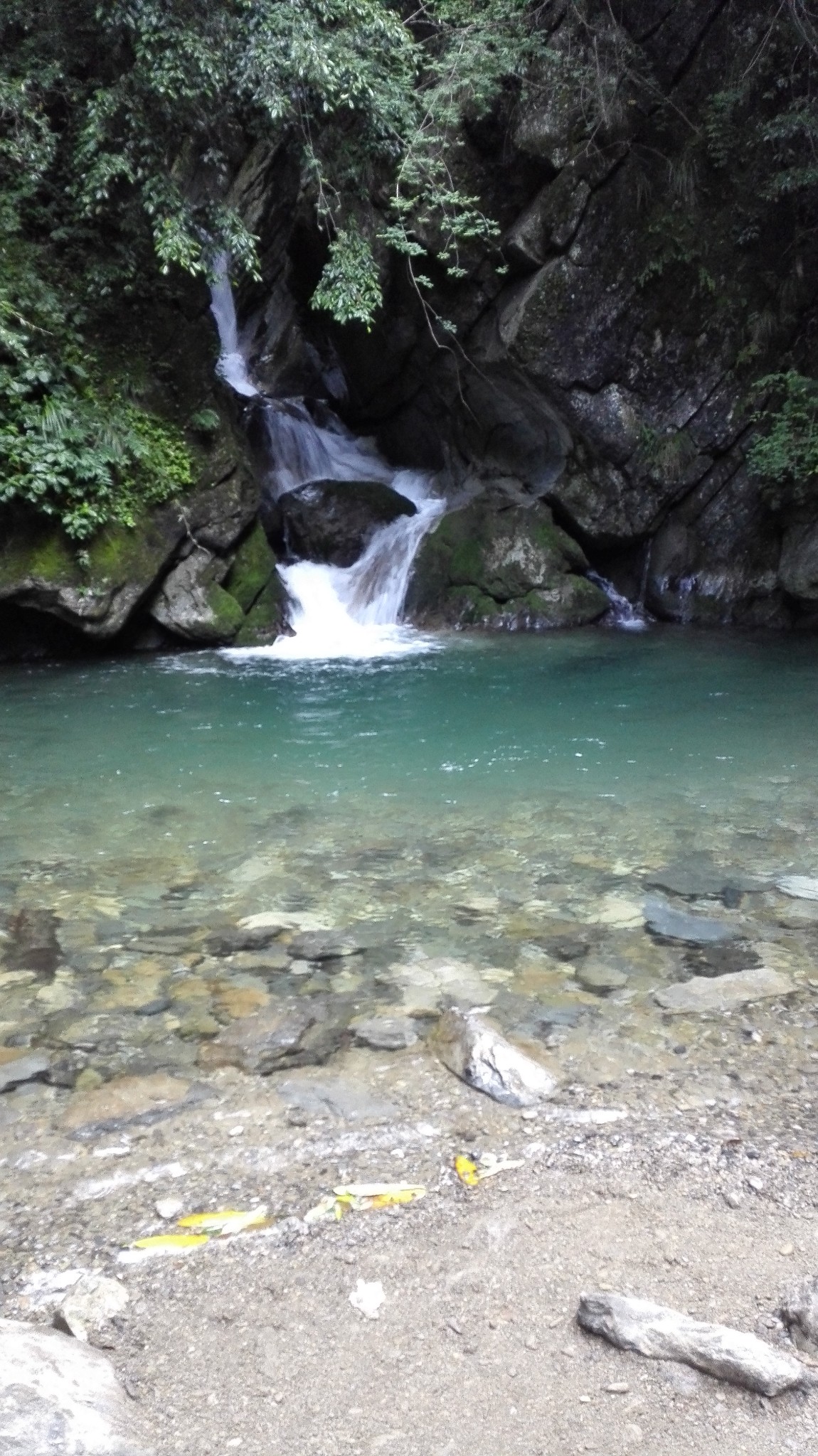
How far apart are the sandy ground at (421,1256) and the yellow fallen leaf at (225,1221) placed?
0.13 feet

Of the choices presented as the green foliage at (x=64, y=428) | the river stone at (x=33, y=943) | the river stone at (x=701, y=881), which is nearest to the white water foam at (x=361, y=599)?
the green foliage at (x=64, y=428)

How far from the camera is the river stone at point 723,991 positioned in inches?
154

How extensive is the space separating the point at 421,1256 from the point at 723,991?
1.91 m

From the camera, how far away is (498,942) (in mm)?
4527

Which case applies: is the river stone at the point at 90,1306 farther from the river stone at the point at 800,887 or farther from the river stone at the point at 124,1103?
the river stone at the point at 800,887

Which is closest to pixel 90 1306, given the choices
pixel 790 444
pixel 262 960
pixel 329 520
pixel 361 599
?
pixel 262 960

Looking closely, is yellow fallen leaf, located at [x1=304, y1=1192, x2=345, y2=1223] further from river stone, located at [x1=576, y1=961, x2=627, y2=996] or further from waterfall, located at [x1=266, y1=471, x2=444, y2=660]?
waterfall, located at [x1=266, y1=471, x2=444, y2=660]

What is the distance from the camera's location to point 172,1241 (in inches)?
104

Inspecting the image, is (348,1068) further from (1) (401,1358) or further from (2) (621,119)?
(2) (621,119)

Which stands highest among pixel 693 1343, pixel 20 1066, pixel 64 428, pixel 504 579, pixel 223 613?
pixel 64 428

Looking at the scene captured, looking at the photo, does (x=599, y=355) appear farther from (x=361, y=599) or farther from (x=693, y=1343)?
(x=693, y=1343)

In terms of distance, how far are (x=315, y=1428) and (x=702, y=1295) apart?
0.92 m

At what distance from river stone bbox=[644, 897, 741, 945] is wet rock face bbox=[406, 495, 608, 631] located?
Result: 932 cm

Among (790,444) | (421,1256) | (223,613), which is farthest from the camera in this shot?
(790,444)
